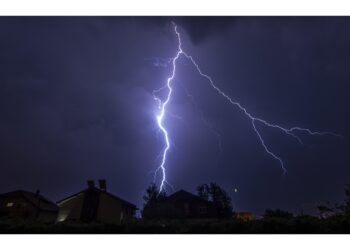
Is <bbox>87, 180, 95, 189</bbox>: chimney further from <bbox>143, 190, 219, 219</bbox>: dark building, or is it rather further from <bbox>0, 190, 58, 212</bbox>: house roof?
<bbox>0, 190, 58, 212</bbox>: house roof

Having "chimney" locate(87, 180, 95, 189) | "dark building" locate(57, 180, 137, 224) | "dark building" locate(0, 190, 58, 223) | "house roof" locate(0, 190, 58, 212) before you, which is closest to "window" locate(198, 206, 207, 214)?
"dark building" locate(57, 180, 137, 224)

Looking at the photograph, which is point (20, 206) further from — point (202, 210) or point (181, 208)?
point (202, 210)

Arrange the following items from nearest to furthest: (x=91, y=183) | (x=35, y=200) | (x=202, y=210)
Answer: (x=91, y=183) → (x=202, y=210) → (x=35, y=200)

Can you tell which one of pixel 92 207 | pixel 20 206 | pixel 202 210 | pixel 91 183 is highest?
pixel 91 183

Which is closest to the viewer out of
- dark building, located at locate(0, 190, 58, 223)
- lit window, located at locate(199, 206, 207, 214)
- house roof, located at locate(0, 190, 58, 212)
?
lit window, located at locate(199, 206, 207, 214)

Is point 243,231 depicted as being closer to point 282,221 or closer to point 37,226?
point 282,221

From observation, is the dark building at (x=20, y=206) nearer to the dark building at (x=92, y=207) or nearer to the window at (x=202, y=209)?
the dark building at (x=92, y=207)

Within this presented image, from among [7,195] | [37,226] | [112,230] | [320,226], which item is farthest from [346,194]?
[7,195]

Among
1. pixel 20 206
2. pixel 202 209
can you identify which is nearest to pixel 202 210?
pixel 202 209
